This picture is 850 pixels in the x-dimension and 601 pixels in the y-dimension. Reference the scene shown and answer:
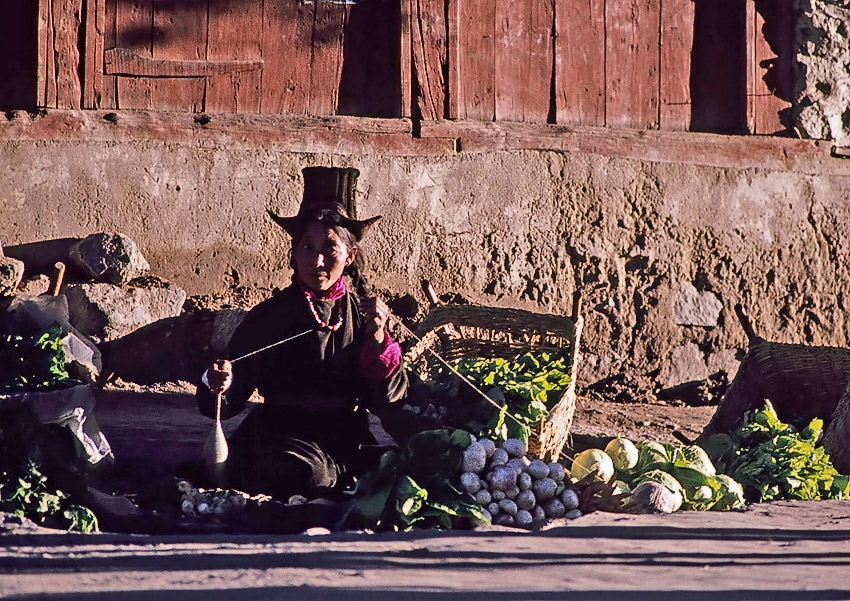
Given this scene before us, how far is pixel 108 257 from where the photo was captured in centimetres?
627

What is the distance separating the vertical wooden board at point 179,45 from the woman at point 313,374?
2454 millimetres

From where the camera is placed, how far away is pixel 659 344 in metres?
7.36

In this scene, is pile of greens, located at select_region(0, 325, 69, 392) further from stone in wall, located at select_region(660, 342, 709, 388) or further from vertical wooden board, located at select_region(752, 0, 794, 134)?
vertical wooden board, located at select_region(752, 0, 794, 134)

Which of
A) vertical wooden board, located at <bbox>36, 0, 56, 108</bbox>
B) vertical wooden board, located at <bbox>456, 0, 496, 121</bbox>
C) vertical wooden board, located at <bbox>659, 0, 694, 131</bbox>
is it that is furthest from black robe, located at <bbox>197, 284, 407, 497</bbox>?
vertical wooden board, located at <bbox>659, 0, 694, 131</bbox>

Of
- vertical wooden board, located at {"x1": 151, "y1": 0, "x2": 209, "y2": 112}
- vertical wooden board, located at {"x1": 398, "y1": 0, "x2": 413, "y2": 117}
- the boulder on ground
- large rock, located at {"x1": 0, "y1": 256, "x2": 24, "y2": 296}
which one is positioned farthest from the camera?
vertical wooden board, located at {"x1": 398, "y1": 0, "x2": 413, "y2": 117}

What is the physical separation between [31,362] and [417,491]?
1.82m

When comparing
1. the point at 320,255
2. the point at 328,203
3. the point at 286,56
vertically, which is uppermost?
the point at 286,56

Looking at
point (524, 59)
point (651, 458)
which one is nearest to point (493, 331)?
point (651, 458)

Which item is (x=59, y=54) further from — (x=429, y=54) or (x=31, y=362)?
(x=31, y=362)

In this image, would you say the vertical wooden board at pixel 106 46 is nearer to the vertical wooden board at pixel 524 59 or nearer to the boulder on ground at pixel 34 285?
the boulder on ground at pixel 34 285

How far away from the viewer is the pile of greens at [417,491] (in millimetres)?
4043

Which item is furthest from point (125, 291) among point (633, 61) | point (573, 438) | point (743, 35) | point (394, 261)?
point (743, 35)

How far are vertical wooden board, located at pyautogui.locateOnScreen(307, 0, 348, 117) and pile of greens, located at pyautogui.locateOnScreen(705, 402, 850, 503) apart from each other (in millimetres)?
3571

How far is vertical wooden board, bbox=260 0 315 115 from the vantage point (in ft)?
22.4
